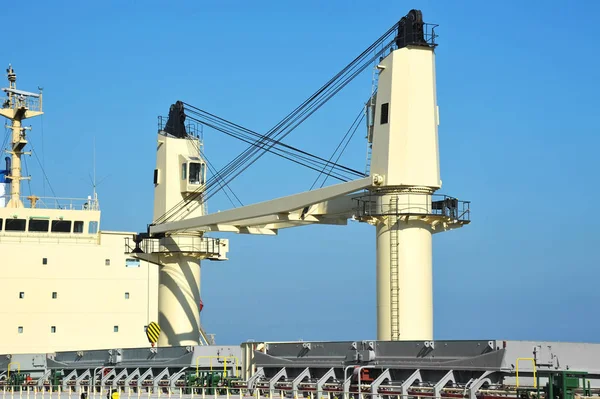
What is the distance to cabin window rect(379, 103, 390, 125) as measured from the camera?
32656mm

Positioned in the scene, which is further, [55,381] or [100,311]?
[100,311]

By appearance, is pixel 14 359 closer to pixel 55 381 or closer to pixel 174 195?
pixel 55 381

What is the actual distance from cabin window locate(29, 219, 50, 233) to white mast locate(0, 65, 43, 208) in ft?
5.34

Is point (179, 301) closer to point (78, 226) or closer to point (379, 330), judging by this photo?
point (78, 226)

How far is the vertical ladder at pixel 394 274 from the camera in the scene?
32406mm

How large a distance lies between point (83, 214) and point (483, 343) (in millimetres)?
31579

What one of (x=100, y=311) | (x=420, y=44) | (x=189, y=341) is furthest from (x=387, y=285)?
(x=100, y=311)

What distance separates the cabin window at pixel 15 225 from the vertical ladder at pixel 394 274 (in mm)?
24214

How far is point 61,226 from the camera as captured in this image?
2019 inches

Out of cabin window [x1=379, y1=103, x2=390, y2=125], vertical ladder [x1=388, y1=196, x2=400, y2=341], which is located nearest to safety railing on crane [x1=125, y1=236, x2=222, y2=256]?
vertical ladder [x1=388, y1=196, x2=400, y2=341]

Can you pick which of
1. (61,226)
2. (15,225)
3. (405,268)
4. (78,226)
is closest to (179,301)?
(78,226)

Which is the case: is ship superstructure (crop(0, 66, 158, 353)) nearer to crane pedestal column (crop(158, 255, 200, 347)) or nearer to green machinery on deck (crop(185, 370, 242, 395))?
crane pedestal column (crop(158, 255, 200, 347))

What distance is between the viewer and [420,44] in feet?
108

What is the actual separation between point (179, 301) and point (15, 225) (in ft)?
36.1
